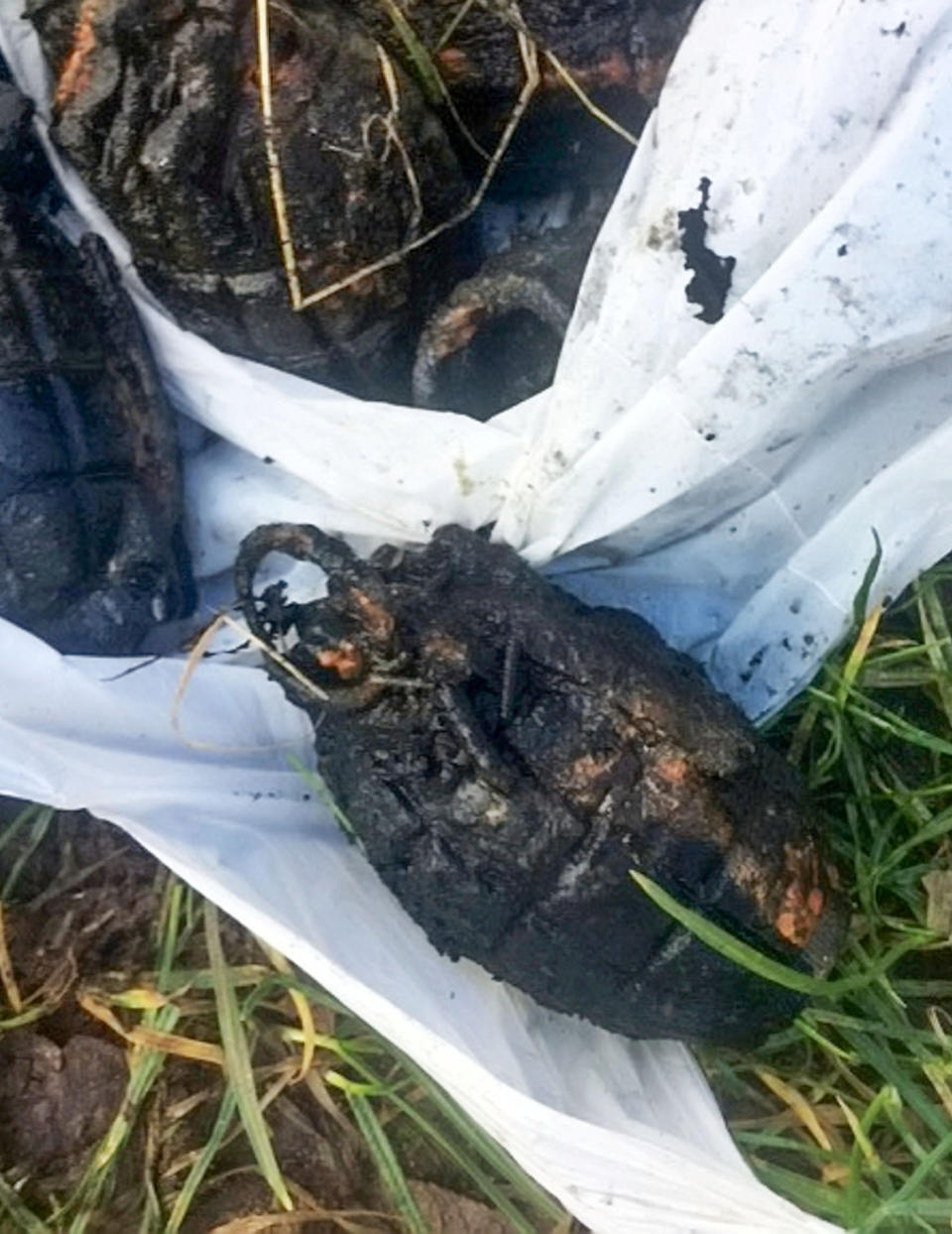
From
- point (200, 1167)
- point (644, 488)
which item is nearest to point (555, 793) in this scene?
point (644, 488)

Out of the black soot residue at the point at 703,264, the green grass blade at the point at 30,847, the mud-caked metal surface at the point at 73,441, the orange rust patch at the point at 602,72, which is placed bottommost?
the green grass blade at the point at 30,847

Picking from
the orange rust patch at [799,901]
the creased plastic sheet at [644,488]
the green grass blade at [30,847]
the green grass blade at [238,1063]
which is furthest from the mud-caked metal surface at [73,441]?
the orange rust patch at [799,901]

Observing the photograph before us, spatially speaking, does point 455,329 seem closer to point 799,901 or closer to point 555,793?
point 555,793

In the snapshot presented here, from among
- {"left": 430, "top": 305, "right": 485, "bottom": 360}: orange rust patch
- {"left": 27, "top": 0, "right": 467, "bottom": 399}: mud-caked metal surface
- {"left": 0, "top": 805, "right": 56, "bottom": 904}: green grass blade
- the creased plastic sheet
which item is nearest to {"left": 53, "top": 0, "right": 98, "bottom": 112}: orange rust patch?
{"left": 27, "top": 0, "right": 467, "bottom": 399}: mud-caked metal surface

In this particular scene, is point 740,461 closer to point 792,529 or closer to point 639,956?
point 792,529

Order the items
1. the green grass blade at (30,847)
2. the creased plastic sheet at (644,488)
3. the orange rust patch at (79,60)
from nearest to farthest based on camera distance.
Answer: the creased plastic sheet at (644,488)
the orange rust patch at (79,60)
the green grass blade at (30,847)

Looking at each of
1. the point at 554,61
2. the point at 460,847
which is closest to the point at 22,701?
the point at 460,847

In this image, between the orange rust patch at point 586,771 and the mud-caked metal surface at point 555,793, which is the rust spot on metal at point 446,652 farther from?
the orange rust patch at point 586,771
